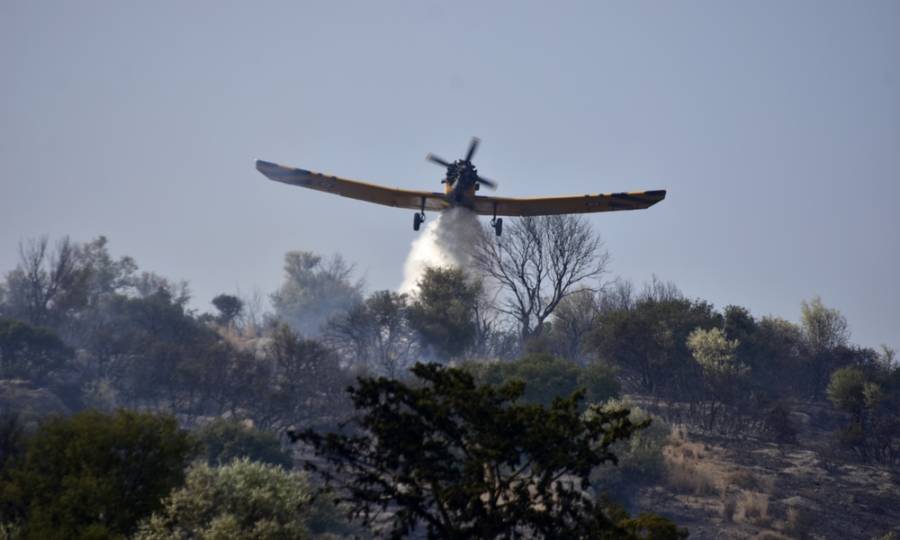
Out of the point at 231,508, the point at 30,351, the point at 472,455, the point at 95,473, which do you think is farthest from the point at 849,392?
the point at 30,351

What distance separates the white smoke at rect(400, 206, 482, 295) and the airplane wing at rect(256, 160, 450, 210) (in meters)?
6.56

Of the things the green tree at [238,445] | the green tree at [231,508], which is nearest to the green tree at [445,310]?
the green tree at [238,445]

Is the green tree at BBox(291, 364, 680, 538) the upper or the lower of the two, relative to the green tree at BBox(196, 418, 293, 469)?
upper

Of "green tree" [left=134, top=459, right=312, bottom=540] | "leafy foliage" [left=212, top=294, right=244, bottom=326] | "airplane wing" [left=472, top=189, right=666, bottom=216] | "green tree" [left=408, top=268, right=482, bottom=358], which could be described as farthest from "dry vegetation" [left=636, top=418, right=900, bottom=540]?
"leafy foliage" [left=212, top=294, right=244, bottom=326]

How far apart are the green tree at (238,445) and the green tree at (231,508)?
58.8ft

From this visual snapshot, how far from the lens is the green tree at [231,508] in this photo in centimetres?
2159

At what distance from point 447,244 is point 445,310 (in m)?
4.30

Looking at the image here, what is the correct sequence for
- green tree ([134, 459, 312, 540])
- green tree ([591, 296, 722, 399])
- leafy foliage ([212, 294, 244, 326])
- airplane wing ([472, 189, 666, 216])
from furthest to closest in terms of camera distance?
leafy foliage ([212, 294, 244, 326]) → green tree ([591, 296, 722, 399]) → airplane wing ([472, 189, 666, 216]) → green tree ([134, 459, 312, 540])

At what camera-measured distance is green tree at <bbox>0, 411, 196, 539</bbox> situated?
22.8 metres

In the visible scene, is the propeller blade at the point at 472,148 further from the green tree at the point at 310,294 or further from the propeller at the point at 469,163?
the green tree at the point at 310,294

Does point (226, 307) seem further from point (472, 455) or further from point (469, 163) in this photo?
point (472, 455)

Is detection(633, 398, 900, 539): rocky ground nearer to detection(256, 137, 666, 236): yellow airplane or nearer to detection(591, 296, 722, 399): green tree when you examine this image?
detection(591, 296, 722, 399): green tree

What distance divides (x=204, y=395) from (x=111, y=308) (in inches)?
996

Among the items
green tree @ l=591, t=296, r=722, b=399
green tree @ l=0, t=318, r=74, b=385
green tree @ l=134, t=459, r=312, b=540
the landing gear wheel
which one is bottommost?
green tree @ l=134, t=459, r=312, b=540
